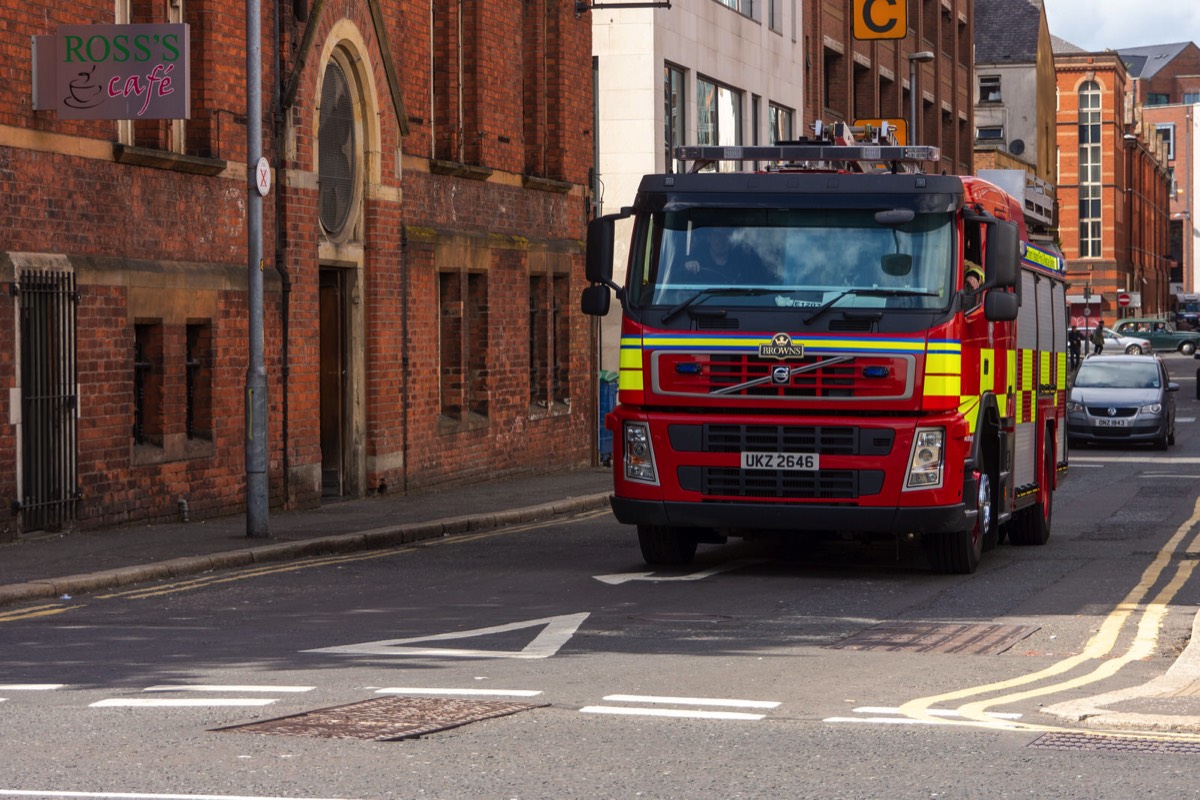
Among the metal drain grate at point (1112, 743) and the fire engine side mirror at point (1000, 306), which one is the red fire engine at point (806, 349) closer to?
the fire engine side mirror at point (1000, 306)

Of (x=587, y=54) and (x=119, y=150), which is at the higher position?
(x=587, y=54)

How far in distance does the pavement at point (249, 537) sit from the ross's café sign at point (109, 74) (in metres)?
3.54

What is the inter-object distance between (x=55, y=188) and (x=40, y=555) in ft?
10.8

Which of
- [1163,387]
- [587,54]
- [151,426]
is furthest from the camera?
[1163,387]

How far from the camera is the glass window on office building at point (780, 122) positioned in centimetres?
4144

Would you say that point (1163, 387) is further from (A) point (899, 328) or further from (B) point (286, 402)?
(A) point (899, 328)

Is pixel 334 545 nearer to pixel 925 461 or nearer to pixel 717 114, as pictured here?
pixel 925 461

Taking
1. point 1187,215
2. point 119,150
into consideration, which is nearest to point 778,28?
point 119,150

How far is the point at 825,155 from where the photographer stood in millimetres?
15273

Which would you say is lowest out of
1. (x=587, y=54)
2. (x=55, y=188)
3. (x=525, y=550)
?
(x=525, y=550)

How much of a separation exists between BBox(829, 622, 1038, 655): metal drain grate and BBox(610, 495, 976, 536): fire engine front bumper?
1868 millimetres

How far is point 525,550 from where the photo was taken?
17.4m

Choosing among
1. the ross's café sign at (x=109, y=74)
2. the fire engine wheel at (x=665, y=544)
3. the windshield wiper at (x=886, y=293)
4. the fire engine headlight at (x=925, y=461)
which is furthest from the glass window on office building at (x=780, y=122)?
the fire engine headlight at (x=925, y=461)

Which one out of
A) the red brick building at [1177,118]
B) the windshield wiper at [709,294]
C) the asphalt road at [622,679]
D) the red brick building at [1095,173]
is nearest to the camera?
the asphalt road at [622,679]
